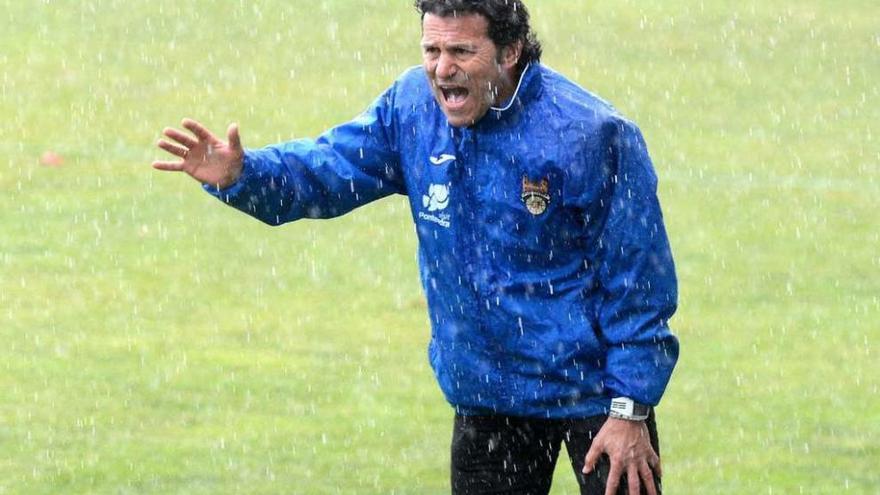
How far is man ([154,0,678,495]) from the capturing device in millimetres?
5328

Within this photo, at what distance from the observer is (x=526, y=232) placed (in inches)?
213

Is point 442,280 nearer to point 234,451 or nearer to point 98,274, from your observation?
point 234,451

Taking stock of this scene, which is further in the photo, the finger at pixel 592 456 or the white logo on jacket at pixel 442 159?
the white logo on jacket at pixel 442 159

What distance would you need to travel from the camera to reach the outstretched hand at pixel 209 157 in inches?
218

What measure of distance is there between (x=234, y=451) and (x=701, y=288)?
387 cm

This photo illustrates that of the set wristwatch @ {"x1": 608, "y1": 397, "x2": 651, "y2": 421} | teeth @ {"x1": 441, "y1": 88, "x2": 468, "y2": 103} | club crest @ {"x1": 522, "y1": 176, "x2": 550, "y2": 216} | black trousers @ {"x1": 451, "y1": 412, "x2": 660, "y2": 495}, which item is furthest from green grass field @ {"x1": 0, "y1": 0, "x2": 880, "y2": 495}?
teeth @ {"x1": 441, "y1": 88, "x2": 468, "y2": 103}

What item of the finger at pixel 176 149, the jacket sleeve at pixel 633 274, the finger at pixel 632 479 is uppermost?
the finger at pixel 176 149

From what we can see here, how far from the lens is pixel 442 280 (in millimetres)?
5578

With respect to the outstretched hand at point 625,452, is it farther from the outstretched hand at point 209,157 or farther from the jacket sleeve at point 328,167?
the outstretched hand at point 209,157

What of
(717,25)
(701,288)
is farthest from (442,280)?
→ (717,25)

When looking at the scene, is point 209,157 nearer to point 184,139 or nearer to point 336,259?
point 184,139

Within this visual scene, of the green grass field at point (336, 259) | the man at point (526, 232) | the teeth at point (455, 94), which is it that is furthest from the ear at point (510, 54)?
the green grass field at point (336, 259)

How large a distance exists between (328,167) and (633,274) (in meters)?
0.96

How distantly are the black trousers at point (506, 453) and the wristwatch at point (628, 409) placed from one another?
220mm
